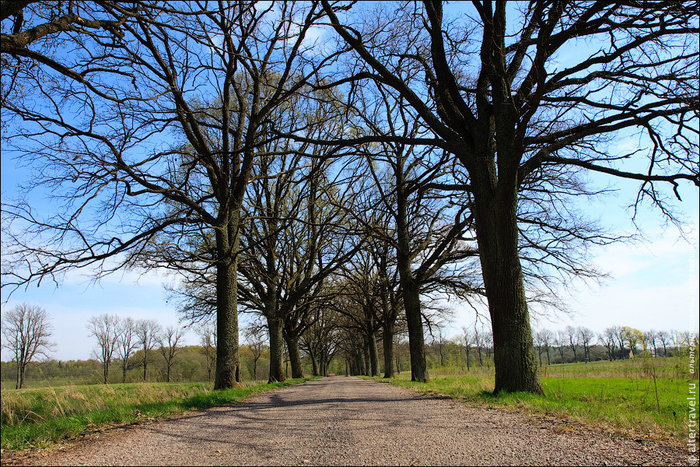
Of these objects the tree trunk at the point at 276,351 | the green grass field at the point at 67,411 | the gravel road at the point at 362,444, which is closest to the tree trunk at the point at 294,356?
the tree trunk at the point at 276,351

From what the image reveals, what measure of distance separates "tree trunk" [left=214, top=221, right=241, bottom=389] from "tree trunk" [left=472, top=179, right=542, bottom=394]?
6961mm

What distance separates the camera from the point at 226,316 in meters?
10.9

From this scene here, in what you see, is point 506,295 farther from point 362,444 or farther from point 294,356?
point 294,356

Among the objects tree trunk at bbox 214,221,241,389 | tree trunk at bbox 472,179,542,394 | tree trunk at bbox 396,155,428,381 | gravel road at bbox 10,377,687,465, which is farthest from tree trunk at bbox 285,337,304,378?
gravel road at bbox 10,377,687,465

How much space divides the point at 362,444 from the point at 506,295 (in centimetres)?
477

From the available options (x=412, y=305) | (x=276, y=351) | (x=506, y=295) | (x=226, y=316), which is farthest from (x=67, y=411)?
(x=276, y=351)

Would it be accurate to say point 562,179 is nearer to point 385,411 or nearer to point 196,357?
point 385,411

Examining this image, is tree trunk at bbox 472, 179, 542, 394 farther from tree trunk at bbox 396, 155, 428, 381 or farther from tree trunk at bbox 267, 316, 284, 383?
tree trunk at bbox 267, 316, 284, 383

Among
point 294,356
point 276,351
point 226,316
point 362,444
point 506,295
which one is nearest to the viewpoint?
point 362,444

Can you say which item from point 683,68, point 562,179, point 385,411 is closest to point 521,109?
point 683,68

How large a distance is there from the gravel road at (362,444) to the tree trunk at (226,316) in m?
5.32

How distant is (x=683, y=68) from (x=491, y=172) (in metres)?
3.46

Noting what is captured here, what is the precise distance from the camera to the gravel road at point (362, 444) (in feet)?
10.9

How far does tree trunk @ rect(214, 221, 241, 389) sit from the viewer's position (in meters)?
10.7
